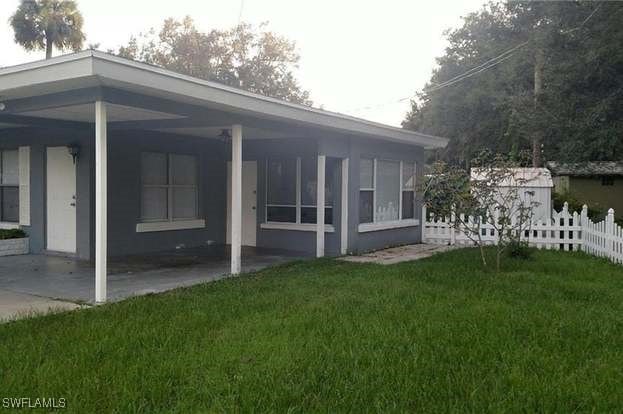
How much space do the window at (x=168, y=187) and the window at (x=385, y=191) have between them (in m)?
3.62

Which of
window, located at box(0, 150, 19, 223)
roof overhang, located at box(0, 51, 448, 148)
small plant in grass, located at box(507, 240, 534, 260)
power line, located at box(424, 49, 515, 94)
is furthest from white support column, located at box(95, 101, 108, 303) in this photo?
power line, located at box(424, 49, 515, 94)

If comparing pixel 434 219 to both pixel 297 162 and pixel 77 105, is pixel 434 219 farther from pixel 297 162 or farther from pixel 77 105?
pixel 77 105

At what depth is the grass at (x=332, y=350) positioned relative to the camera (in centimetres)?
373

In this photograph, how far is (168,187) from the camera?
1154 centimetres

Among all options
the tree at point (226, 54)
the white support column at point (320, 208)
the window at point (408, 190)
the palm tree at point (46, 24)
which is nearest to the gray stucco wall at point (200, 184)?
the white support column at point (320, 208)

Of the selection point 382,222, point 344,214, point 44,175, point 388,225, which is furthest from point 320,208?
point 44,175

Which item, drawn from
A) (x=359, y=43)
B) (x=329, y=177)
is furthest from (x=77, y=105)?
(x=359, y=43)

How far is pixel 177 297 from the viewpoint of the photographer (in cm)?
670

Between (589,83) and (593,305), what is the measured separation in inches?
481

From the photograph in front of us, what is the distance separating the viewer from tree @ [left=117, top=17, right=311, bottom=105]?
32.5 meters

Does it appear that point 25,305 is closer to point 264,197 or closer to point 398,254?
point 264,197

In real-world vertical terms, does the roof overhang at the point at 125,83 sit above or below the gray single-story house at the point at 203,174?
above

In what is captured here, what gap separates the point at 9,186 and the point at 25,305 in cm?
618

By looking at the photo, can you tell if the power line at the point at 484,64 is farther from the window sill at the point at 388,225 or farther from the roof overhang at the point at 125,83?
the roof overhang at the point at 125,83
